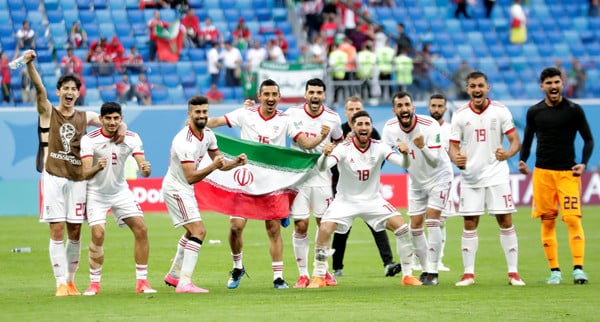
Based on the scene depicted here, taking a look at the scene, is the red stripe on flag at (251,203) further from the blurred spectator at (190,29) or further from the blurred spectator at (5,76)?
the blurred spectator at (190,29)

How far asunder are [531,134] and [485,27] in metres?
23.3

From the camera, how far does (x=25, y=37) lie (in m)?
30.5

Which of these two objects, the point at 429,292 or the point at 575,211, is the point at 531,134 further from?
the point at 429,292

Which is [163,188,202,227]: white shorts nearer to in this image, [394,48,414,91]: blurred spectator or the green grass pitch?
the green grass pitch

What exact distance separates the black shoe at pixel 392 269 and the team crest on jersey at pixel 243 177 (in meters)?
2.34

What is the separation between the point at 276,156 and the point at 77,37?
57.0ft

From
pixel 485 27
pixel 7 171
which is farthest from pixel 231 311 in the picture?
pixel 485 27

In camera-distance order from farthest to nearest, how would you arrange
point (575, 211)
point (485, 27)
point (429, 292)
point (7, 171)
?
point (485, 27) → point (7, 171) → point (575, 211) → point (429, 292)

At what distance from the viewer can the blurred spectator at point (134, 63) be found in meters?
30.3

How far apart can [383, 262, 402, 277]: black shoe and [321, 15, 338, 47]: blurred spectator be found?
17832mm

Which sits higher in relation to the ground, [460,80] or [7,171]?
[460,80]

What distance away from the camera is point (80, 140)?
13.8 m

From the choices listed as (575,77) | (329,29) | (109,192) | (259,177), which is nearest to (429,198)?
(259,177)

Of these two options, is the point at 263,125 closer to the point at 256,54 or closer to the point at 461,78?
the point at 256,54
